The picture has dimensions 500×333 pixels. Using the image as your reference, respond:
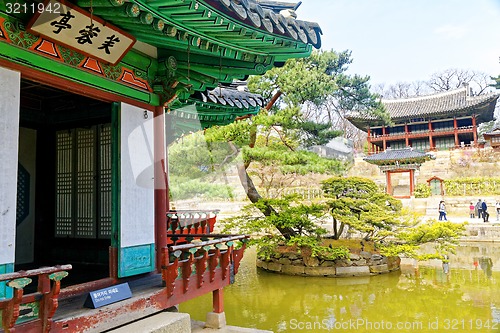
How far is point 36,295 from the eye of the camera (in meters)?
2.64

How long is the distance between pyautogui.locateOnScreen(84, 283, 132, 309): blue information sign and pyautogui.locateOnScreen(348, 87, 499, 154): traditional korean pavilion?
97.7 ft

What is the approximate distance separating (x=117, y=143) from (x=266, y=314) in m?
4.53

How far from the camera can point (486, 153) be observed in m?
29.6

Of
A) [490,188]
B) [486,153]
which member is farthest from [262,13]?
[486,153]

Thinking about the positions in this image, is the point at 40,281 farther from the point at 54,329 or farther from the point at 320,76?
the point at 320,76

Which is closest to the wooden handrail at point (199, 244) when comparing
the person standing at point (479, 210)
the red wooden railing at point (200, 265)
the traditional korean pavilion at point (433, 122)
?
the red wooden railing at point (200, 265)

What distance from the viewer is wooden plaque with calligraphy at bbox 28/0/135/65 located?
3.11m

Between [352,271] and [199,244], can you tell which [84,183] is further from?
[352,271]

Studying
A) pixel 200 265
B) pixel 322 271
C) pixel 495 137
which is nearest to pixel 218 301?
pixel 200 265

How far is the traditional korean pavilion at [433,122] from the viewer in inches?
1270

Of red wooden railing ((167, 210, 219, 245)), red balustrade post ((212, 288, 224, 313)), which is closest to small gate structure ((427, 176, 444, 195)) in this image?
red wooden railing ((167, 210, 219, 245))

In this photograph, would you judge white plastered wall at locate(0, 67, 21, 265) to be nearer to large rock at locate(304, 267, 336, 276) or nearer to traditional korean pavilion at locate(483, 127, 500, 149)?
large rock at locate(304, 267, 336, 276)

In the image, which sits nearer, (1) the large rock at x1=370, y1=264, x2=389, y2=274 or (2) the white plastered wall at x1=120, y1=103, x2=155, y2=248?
(2) the white plastered wall at x1=120, y1=103, x2=155, y2=248

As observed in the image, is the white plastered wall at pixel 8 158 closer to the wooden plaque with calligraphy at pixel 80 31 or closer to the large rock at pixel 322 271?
the wooden plaque with calligraphy at pixel 80 31
